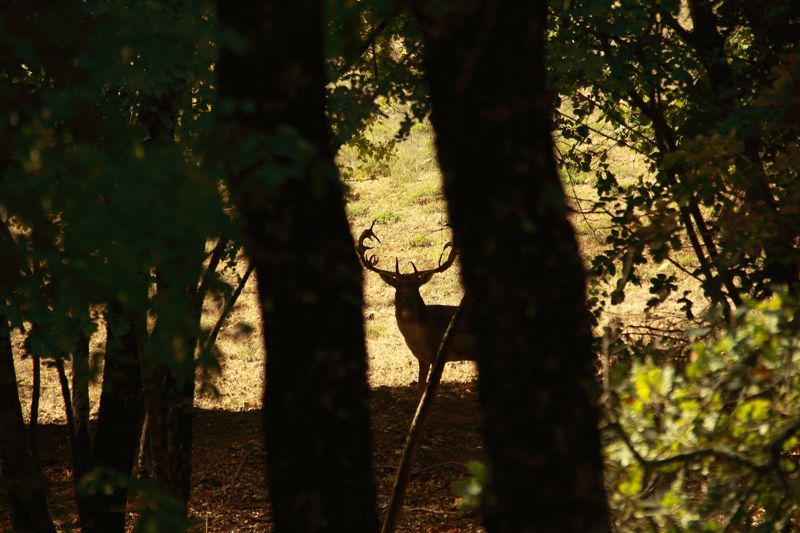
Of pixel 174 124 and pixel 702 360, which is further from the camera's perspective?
pixel 174 124

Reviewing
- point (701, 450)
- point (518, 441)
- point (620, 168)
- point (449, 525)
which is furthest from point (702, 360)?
point (620, 168)

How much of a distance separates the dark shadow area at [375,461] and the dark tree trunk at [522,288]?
5.90m

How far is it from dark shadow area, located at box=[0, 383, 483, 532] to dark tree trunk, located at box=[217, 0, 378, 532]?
570 cm

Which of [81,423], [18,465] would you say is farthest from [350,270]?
[81,423]

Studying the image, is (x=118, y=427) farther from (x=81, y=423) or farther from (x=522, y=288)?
(x=522, y=288)

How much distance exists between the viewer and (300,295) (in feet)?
10.2

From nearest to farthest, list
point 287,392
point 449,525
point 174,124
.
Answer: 1. point 287,392
2. point 174,124
3. point 449,525

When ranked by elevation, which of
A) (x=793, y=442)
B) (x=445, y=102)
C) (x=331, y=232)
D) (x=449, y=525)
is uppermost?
(x=445, y=102)

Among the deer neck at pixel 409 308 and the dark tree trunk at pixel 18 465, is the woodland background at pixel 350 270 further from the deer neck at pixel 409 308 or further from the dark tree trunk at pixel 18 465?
the deer neck at pixel 409 308

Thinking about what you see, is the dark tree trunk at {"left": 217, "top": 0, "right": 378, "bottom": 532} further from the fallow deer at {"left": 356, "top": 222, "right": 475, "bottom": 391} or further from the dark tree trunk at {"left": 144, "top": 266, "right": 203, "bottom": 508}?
the fallow deer at {"left": 356, "top": 222, "right": 475, "bottom": 391}

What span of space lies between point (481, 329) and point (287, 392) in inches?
25.1

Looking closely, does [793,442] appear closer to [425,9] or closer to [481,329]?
[481,329]

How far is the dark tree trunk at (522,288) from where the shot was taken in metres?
2.91

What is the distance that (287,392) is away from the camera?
123 inches
